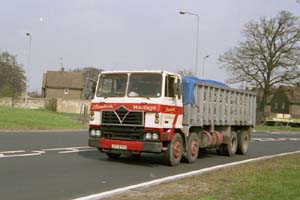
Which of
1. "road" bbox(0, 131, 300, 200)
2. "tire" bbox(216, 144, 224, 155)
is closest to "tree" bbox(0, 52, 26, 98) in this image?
"tire" bbox(216, 144, 224, 155)

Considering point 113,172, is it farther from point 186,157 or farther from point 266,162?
point 266,162

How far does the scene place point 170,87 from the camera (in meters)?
16.1

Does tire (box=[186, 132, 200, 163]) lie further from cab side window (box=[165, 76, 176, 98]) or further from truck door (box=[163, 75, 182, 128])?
cab side window (box=[165, 76, 176, 98])

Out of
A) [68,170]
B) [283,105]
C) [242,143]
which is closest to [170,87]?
[68,170]

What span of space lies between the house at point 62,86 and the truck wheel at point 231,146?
93100 mm

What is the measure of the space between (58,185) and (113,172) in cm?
295

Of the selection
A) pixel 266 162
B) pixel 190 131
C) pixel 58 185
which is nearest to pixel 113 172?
pixel 58 185

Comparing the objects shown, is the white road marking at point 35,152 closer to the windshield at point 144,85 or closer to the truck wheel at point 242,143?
the windshield at point 144,85

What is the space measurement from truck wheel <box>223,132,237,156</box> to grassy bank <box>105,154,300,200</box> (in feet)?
18.4

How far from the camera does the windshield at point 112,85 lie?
16234mm

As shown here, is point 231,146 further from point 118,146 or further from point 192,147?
point 118,146

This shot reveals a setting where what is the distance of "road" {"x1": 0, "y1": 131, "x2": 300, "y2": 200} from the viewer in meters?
10.6

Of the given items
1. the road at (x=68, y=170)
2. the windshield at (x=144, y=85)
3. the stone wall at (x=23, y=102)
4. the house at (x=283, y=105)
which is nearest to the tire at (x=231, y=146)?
the road at (x=68, y=170)

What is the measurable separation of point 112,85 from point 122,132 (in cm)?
154
